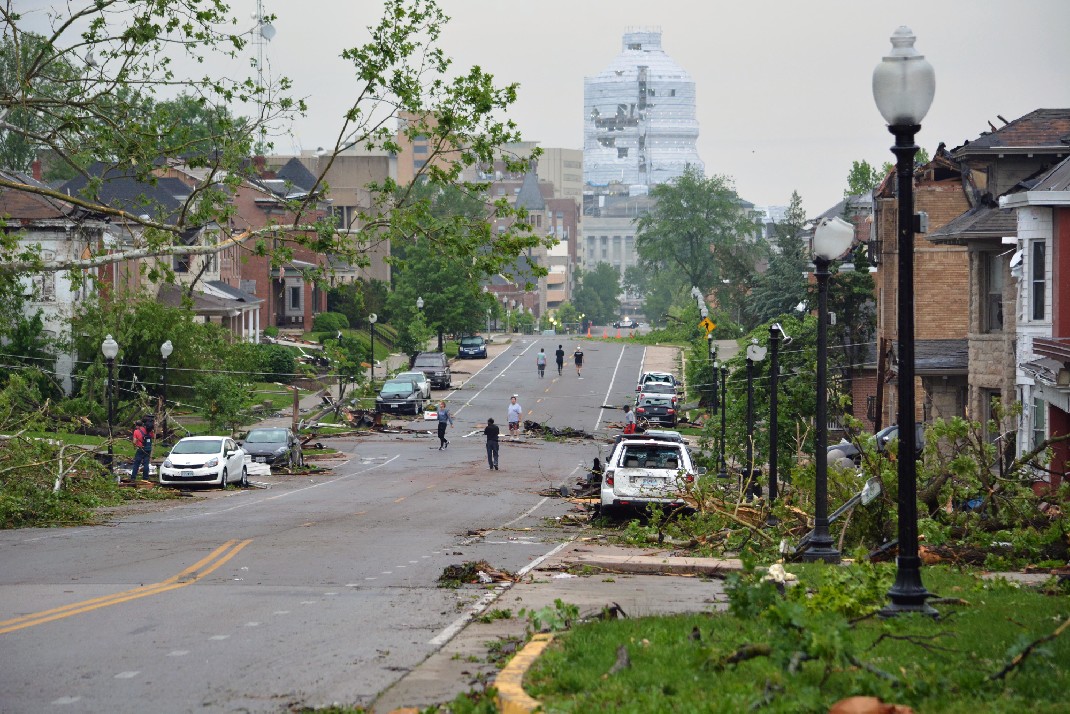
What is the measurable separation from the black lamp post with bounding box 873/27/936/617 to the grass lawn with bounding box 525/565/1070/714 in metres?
0.57

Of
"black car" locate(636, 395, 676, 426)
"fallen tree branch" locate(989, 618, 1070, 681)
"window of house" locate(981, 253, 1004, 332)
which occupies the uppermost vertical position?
"window of house" locate(981, 253, 1004, 332)

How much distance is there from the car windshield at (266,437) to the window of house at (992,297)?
21297 mm

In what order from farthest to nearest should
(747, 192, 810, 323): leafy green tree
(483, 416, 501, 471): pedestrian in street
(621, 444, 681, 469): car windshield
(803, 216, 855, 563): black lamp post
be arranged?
(747, 192, 810, 323): leafy green tree → (483, 416, 501, 471): pedestrian in street → (621, 444, 681, 469): car windshield → (803, 216, 855, 563): black lamp post

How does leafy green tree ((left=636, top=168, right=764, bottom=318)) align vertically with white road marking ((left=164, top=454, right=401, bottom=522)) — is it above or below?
above

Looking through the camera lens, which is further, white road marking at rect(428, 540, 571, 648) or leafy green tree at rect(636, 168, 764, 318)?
leafy green tree at rect(636, 168, 764, 318)

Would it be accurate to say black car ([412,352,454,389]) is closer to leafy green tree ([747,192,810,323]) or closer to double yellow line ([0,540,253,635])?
leafy green tree ([747,192,810,323])

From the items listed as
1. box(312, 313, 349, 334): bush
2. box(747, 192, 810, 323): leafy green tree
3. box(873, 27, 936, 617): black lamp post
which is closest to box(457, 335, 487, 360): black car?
box(312, 313, 349, 334): bush

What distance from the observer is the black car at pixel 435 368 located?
241 ft

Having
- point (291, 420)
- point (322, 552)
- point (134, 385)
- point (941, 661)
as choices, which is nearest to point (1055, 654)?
point (941, 661)

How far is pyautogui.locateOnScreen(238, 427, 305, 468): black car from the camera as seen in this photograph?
41844 millimetres

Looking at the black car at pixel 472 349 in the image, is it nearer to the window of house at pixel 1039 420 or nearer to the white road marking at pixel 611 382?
the white road marking at pixel 611 382

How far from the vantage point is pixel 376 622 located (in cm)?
1275

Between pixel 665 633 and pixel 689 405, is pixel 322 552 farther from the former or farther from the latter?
pixel 689 405

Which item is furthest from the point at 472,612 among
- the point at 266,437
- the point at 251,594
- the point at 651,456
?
the point at 266,437
